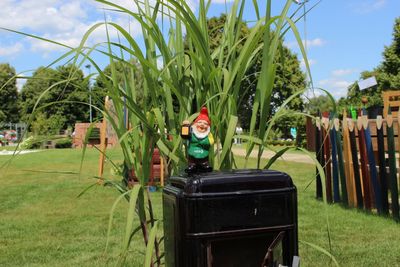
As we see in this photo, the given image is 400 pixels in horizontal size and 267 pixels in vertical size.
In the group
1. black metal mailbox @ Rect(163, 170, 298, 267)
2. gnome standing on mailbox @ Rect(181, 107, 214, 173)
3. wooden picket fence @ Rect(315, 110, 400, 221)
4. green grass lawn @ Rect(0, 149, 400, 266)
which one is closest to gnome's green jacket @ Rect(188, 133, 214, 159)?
gnome standing on mailbox @ Rect(181, 107, 214, 173)

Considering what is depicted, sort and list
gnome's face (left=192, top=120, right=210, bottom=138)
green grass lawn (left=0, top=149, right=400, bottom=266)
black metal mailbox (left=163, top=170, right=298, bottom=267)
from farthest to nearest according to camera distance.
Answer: green grass lawn (left=0, top=149, right=400, bottom=266) → gnome's face (left=192, top=120, right=210, bottom=138) → black metal mailbox (left=163, top=170, right=298, bottom=267)

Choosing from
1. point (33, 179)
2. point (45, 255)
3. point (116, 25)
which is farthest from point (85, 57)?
point (33, 179)

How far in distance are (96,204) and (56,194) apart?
5.35ft

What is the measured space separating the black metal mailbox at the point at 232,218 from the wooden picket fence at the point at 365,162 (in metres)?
3.73

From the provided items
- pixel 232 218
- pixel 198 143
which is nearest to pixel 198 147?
pixel 198 143

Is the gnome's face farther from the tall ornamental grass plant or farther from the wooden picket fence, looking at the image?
the wooden picket fence

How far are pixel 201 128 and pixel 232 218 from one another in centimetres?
44

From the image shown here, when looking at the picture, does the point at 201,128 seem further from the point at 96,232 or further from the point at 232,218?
the point at 96,232

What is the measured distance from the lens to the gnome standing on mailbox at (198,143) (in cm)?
189

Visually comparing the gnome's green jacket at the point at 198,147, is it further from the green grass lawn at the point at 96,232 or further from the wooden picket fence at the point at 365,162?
the wooden picket fence at the point at 365,162

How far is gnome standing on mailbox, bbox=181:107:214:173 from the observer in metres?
1.89

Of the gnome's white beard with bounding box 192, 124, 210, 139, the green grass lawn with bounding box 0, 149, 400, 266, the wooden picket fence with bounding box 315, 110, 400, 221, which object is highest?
the gnome's white beard with bounding box 192, 124, 210, 139

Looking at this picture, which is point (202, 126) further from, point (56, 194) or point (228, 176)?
point (56, 194)

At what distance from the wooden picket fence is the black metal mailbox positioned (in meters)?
3.73
